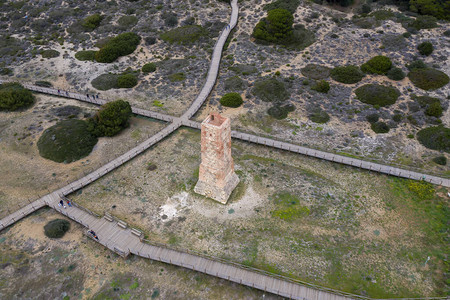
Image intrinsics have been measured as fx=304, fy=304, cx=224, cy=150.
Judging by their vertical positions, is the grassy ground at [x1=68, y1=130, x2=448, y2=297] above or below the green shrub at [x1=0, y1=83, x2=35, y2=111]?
below

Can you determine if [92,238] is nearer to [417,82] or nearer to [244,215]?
[244,215]

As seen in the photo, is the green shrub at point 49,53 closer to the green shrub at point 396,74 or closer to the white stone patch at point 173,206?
the white stone patch at point 173,206

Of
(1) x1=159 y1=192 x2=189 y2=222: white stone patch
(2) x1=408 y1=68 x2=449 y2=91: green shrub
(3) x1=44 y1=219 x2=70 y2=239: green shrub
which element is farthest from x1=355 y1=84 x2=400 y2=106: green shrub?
(3) x1=44 y1=219 x2=70 y2=239: green shrub

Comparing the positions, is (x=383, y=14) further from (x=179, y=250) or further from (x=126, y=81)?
(x=179, y=250)

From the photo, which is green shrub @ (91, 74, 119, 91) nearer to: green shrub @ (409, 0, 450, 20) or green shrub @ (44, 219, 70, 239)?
green shrub @ (44, 219, 70, 239)

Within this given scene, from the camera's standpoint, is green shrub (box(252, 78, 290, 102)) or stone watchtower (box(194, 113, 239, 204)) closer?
stone watchtower (box(194, 113, 239, 204))

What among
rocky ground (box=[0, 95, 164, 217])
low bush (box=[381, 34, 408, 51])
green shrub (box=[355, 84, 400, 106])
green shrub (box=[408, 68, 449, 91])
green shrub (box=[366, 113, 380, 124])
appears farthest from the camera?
low bush (box=[381, 34, 408, 51])
